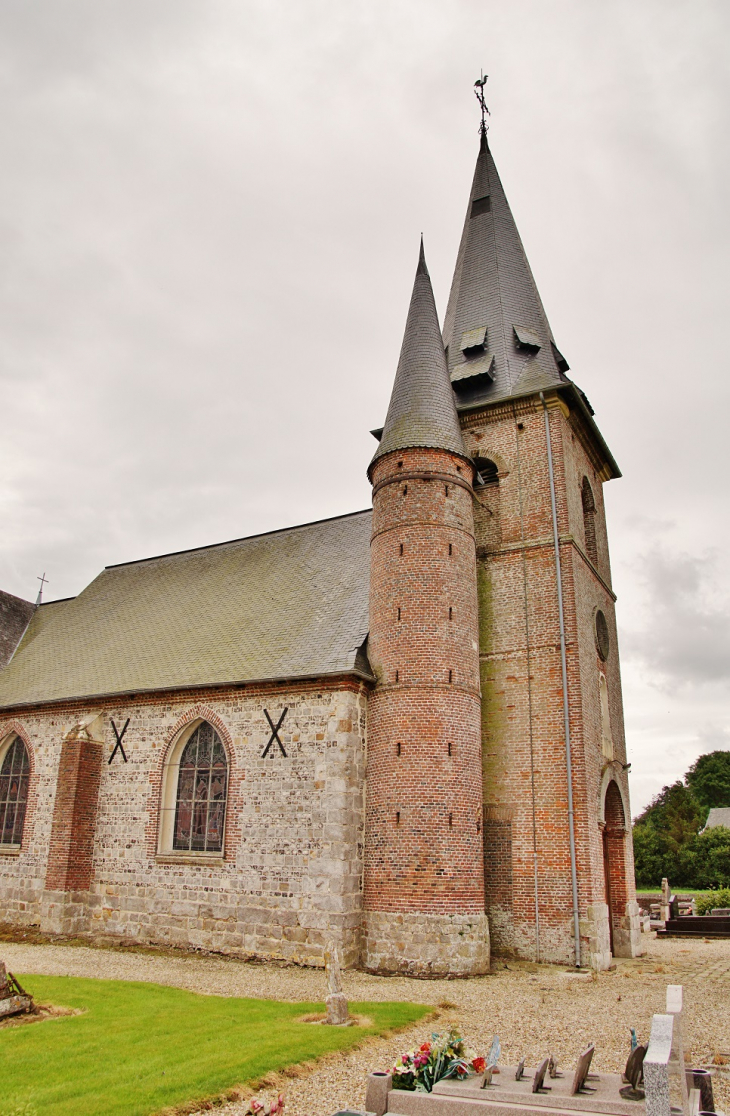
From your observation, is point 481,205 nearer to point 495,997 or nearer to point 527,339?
A: point 527,339

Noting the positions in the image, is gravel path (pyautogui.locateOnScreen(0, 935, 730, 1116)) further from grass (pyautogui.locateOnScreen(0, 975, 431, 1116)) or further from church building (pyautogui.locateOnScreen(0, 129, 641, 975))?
church building (pyautogui.locateOnScreen(0, 129, 641, 975))

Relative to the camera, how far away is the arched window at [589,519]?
1983 cm

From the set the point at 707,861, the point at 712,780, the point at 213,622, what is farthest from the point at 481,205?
the point at 712,780

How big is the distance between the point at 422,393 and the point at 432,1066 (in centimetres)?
1405

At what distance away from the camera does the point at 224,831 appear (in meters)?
15.9

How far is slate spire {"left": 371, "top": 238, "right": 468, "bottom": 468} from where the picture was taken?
17.1m

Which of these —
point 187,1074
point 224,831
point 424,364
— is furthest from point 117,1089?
point 424,364

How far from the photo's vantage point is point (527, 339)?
65.4 feet

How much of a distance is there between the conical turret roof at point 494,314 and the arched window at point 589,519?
2983 millimetres

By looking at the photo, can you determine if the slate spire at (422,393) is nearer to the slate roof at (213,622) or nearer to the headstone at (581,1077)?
the slate roof at (213,622)

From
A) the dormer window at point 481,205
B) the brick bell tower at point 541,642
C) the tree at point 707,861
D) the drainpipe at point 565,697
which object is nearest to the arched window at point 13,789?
the brick bell tower at point 541,642

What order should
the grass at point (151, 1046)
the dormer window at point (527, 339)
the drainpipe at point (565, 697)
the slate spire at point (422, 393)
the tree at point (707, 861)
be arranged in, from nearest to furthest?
the grass at point (151, 1046) < the drainpipe at point (565, 697) < the slate spire at point (422, 393) < the dormer window at point (527, 339) < the tree at point (707, 861)

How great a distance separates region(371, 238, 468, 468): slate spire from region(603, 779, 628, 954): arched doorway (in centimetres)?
869

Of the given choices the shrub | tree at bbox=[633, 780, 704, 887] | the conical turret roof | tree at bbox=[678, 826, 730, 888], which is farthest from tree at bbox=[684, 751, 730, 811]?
the conical turret roof
